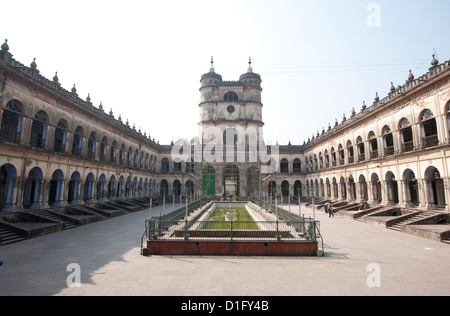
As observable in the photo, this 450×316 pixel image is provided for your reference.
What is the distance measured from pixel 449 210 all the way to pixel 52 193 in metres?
29.4

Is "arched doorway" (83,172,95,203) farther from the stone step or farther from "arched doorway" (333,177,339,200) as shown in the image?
"arched doorway" (333,177,339,200)

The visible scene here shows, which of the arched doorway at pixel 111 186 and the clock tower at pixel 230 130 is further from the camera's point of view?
the clock tower at pixel 230 130

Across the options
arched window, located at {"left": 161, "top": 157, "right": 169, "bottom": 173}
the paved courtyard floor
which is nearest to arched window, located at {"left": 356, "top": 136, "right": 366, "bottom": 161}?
the paved courtyard floor

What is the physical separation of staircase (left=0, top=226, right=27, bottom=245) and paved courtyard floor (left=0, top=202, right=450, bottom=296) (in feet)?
1.56

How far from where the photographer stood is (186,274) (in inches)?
283

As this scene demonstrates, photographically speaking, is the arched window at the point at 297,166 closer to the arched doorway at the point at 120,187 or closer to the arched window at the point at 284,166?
the arched window at the point at 284,166

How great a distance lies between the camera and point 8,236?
37.7 feet

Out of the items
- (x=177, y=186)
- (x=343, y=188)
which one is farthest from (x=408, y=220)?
(x=177, y=186)

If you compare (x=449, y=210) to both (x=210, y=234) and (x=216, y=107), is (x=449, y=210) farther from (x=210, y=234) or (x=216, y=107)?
(x=216, y=107)

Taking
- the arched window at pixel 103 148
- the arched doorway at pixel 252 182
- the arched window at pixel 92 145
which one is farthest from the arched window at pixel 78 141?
the arched doorway at pixel 252 182

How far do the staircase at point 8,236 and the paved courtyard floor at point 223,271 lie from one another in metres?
0.48

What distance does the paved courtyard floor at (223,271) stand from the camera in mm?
6129

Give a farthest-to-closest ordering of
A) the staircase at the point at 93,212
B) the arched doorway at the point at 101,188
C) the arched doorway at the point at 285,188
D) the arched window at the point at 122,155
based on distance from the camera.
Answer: the arched doorway at the point at 285,188, the arched window at the point at 122,155, the arched doorway at the point at 101,188, the staircase at the point at 93,212
